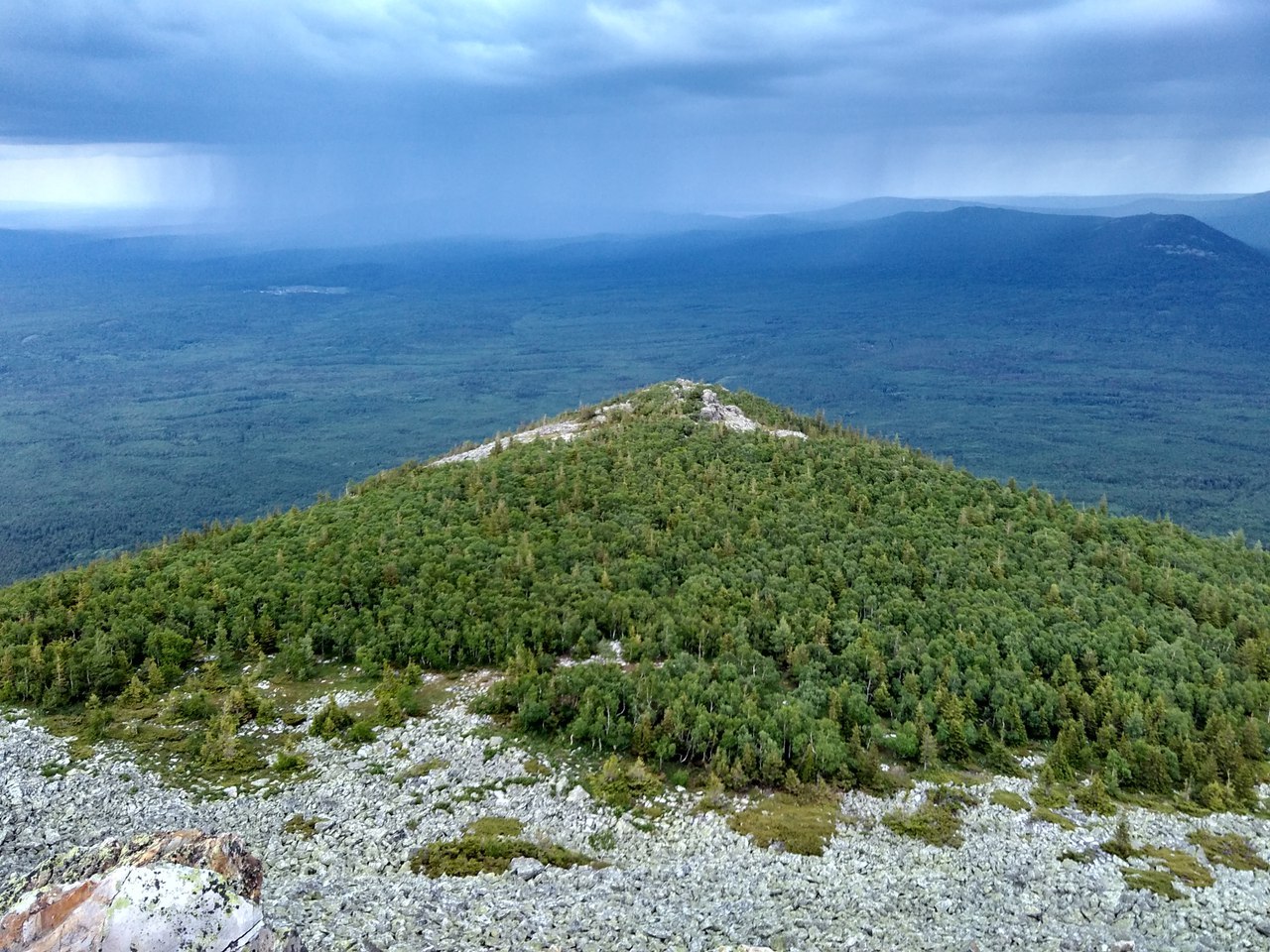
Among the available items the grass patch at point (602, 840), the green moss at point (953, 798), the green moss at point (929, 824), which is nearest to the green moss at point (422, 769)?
the grass patch at point (602, 840)

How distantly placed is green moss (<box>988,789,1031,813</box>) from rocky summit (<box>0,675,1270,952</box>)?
122mm

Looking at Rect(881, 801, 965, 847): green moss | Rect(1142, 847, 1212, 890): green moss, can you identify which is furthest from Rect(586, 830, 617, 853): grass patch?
Rect(1142, 847, 1212, 890): green moss

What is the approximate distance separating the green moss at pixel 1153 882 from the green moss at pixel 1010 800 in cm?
263

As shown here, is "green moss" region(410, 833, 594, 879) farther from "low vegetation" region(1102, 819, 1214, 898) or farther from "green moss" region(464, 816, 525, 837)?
"low vegetation" region(1102, 819, 1214, 898)

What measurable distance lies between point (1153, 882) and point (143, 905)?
18391mm

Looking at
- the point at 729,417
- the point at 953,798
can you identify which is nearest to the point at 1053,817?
the point at 953,798

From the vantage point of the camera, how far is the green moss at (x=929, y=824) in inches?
725

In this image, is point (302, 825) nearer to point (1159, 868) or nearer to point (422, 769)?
point (422, 769)

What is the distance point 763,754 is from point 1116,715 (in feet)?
34.7

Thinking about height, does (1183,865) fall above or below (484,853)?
below

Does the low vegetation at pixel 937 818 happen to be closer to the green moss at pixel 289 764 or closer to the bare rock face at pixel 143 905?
the bare rock face at pixel 143 905

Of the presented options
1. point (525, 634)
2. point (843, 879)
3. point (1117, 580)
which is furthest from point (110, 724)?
point (1117, 580)

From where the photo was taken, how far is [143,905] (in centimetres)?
1052

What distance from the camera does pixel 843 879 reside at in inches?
658
